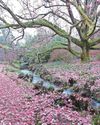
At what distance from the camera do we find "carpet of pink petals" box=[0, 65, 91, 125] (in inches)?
329

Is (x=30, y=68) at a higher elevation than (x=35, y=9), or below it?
below

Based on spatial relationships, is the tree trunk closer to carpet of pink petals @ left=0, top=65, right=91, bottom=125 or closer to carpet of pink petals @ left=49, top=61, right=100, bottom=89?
carpet of pink petals @ left=49, top=61, right=100, bottom=89

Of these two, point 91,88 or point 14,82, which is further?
point 14,82

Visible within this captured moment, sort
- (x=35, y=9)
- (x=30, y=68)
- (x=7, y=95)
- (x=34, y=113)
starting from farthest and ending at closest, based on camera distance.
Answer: (x=35, y=9), (x=30, y=68), (x=7, y=95), (x=34, y=113)

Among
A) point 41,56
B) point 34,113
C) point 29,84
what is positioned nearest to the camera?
point 34,113

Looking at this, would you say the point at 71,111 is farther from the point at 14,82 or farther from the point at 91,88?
the point at 14,82

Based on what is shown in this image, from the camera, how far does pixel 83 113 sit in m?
9.58

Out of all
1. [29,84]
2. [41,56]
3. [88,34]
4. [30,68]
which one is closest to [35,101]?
[29,84]

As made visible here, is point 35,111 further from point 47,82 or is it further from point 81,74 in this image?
point 81,74

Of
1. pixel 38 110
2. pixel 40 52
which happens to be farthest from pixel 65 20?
pixel 38 110

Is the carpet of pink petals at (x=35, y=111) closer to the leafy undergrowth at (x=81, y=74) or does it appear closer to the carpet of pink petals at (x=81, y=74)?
the leafy undergrowth at (x=81, y=74)

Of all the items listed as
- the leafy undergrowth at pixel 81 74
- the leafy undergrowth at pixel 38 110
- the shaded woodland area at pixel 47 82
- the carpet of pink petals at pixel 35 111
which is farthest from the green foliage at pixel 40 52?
the carpet of pink petals at pixel 35 111

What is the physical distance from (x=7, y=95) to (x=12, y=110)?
2.54m

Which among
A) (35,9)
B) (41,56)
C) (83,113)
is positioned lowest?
(83,113)
